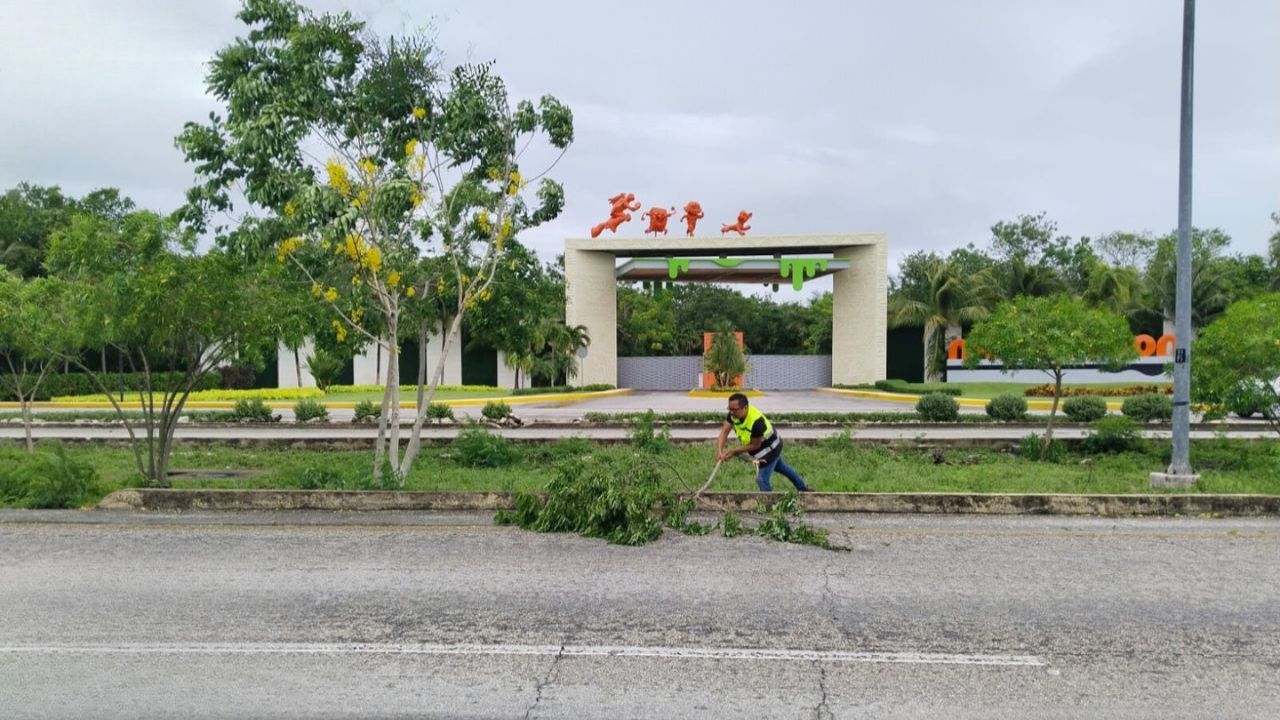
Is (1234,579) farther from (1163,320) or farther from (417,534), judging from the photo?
(1163,320)

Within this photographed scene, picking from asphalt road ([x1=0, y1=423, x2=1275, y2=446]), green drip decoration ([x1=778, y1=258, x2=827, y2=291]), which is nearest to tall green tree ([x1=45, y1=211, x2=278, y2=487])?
asphalt road ([x1=0, y1=423, x2=1275, y2=446])

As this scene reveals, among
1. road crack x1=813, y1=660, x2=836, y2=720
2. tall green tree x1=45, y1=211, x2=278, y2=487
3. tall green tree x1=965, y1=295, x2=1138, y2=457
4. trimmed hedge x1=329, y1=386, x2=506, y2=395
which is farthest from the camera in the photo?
trimmed hedge x1=329, y1=386, x2=506, y2=395

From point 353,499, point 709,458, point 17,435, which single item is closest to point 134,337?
point 353,499

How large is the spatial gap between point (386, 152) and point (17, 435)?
14.2 m

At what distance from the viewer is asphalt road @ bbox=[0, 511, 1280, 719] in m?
5.02

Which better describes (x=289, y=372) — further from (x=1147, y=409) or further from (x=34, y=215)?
(x=1147, y=409)

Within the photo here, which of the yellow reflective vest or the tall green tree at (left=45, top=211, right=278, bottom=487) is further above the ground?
the tall green tree at (left=45, top=211, right=278, bottom=487)

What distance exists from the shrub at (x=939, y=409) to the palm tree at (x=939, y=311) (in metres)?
19.8

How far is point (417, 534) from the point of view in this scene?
9.41 meters

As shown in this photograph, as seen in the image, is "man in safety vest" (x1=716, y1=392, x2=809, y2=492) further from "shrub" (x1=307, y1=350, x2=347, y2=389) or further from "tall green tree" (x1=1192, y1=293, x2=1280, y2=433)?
"shrub" (x1=307, y1=350, x2=347, y2=389)

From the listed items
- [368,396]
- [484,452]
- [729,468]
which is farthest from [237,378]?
[729,468]

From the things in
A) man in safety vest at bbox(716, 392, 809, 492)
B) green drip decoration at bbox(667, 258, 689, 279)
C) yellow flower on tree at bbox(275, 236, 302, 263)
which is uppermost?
green drip decoration at bbox(667, 258, 689, 279)

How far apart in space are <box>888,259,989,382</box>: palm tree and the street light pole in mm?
29234

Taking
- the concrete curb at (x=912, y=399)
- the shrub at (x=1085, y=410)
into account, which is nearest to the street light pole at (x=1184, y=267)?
the shrub at (x=1085, y=410)
